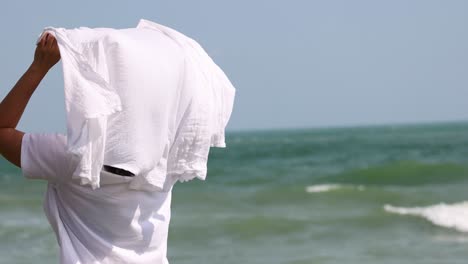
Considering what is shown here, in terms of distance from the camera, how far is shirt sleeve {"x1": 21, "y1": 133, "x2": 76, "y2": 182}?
1.70m

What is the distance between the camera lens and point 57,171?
1729 millimetres

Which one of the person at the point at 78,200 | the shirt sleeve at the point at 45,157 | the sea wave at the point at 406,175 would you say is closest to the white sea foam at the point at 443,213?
the sea wave at the point at 406,175

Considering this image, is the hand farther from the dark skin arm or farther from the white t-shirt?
the white t-shirt

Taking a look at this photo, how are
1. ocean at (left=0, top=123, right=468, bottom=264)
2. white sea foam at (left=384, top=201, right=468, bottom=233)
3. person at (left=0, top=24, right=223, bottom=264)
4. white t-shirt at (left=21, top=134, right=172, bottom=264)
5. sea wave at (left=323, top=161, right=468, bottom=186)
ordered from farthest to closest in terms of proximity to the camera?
sea wave at (left=323, top=161, right=468, bottom=186) → white sea foam at (left=384, top=201, right=468, bottom=233) → ocean at (left=0, top=123, right=468, bottom=264) → white t-shirt at (left=21, top=134, right=172, bottom=264) → person at (left=0, top=24, right=223, bottom=264)

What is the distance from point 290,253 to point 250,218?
2.15 metres

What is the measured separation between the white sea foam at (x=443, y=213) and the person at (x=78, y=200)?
728cm

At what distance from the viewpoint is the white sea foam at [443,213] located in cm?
919

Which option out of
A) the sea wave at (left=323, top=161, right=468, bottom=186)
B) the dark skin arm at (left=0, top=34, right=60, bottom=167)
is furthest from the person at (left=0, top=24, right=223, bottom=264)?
the sea wave at (left=323, top=161, right=468, bottom=186)

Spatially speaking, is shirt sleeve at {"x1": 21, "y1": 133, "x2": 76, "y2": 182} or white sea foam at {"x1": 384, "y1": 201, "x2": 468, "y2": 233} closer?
shirt sleeve at {"x1": 21, "y1": 133, "x2": 76, "y2": 182}

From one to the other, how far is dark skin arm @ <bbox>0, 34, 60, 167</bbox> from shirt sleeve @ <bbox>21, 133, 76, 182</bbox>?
3cm

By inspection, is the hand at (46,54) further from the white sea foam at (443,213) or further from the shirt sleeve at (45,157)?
the white sea foam at (443,213)

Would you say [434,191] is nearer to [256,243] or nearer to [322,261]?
[256,243]

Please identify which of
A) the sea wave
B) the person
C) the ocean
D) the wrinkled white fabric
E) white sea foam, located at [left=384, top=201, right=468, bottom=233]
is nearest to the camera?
the wrinkled white fabric

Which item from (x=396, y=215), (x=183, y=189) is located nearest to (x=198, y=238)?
(x=396, y=215)
